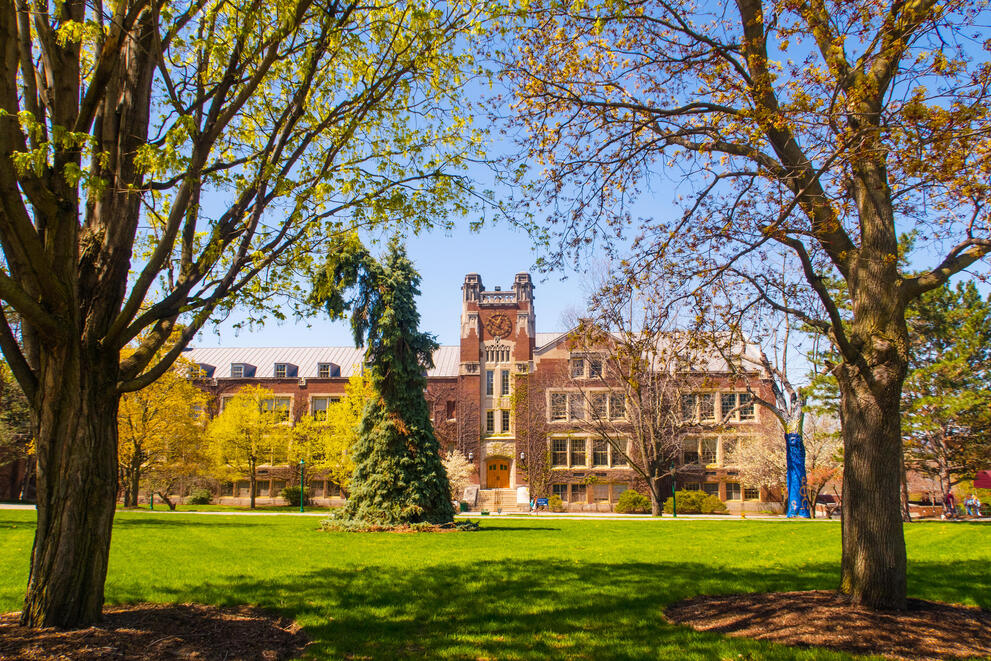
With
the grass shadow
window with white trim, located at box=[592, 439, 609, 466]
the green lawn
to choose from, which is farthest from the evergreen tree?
the grass shadow

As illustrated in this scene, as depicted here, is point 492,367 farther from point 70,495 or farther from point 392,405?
point 70,495

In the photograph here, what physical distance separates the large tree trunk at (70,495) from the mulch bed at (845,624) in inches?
219

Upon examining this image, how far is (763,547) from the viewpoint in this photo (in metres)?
13.6

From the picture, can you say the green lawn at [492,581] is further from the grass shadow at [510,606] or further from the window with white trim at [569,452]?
the window with white trim at [569,452]

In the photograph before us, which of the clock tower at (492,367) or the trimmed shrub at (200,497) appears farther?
the clock tower at (492,367)

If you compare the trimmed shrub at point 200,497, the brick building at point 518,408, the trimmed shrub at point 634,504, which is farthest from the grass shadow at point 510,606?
the trimmed shrub at point 200,497

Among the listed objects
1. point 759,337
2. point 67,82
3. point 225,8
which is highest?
point 225,8

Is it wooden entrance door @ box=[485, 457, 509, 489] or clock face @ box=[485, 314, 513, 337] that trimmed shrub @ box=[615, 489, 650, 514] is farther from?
clock face @ box=[485, 314, 513, 337]

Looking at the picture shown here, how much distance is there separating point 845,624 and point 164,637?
6102 millimetres

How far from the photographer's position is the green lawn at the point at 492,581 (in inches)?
237

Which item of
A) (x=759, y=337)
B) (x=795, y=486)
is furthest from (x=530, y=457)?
(x=759, y=337)

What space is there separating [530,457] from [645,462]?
40.4 feet

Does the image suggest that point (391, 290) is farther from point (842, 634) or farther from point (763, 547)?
point (842, 634)

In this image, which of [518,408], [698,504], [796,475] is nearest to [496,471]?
[518,408]
